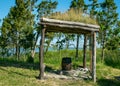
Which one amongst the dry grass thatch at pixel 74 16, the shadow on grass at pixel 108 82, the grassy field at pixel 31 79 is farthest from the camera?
the dry grass thatch at pixel 74 16

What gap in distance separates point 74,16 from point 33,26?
50.7 feet

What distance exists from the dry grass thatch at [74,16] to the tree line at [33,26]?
1069 centimetres

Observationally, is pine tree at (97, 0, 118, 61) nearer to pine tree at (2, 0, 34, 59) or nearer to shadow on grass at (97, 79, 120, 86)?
pine tree at (2, 0, 34, 59)

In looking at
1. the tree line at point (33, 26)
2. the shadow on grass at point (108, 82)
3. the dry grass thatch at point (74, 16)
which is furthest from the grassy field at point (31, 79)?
the tree line at point (33, 26)

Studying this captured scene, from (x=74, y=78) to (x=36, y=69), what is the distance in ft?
8.06

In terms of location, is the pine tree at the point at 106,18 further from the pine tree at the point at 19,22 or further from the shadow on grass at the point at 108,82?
the shadow on grass at the point at 108,82

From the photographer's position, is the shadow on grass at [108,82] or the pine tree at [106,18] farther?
the pine tree at [106,18]

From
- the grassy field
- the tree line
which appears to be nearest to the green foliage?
the tree line

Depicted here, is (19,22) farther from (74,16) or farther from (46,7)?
(74,16)

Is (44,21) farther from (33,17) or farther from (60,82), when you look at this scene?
(33,17)

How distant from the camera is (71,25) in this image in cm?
1270

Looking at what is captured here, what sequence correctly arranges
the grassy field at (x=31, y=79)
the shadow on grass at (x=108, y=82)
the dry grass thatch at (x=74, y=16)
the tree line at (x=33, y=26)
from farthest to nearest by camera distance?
the tree line at (x=33, y=26)
the dry grass thatch at (x=74, y=16)
the shadow on grass at (x=108, y=82)
the grassy field at (x=31, y=79)

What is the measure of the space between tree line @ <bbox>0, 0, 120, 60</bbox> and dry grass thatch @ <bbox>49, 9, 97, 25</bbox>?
10.7 m

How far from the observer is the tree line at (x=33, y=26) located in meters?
24.8
